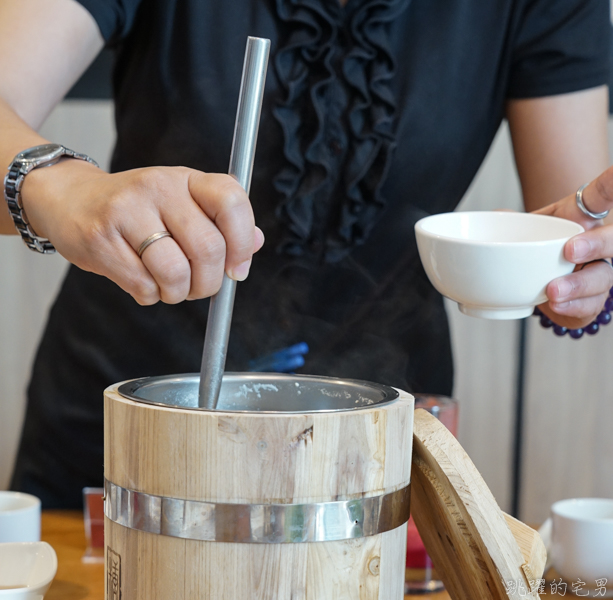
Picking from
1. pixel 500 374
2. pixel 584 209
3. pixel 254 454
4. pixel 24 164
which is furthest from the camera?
pixel 500 374

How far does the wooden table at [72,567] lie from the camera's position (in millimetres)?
860

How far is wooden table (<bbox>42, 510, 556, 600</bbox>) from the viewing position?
0.86 metres

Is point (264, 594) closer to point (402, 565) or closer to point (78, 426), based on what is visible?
point (402, 565)

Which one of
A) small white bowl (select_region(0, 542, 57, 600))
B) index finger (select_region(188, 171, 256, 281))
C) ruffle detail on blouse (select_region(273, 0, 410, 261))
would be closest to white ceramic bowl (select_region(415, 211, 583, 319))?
index finger (select_region(188, 171, 256, 281))

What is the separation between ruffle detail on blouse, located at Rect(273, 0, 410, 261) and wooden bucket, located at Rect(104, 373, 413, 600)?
74 cm

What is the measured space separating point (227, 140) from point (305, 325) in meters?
0.38

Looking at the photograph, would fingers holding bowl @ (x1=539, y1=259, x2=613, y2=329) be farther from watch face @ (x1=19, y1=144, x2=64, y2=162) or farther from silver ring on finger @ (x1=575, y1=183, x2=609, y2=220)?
watch face @ (x1=19, y1=144, x2=64, y2=162)

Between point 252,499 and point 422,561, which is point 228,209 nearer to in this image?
point 252,499

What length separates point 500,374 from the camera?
107 inches

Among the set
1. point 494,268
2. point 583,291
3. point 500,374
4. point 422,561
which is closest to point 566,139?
point 583,291

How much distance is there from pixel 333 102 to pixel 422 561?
0.78 meters

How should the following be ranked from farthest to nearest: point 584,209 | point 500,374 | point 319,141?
point 500,374
point 319,141
point 584,209

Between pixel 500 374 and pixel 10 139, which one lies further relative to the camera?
pixel 500 374

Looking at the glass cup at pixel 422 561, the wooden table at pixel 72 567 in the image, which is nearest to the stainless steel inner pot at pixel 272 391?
the glass cup at pixel 422 561
